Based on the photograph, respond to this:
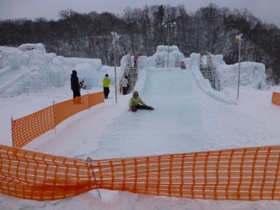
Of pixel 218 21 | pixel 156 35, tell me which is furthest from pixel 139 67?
pixel 218 21

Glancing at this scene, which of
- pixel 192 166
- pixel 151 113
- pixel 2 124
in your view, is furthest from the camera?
pixel 151 113

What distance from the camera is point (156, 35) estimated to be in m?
70.0

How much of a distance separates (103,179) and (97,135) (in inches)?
194

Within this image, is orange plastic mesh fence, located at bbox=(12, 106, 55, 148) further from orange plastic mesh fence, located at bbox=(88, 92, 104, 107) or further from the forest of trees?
the forest of trees

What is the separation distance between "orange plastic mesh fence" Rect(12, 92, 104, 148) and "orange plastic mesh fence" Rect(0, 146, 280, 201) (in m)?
2.96

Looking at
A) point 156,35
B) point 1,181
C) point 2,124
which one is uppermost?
point 156,35

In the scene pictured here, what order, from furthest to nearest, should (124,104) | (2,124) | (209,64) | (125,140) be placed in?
(209,64)
(124,104)
(2,124)
(125,140)

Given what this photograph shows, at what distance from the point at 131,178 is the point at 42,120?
5.51 m

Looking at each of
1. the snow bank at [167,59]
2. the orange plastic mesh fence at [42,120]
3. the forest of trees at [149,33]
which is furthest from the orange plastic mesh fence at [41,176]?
the forest of trees at [149,33]

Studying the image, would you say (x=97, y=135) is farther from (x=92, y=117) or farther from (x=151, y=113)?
(x=151, y=113)

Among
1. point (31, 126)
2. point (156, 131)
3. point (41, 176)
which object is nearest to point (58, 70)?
point (31, 126)

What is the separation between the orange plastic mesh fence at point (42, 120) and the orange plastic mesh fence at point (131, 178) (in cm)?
296

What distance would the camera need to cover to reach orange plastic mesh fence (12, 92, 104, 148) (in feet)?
22.8

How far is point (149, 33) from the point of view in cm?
7262
